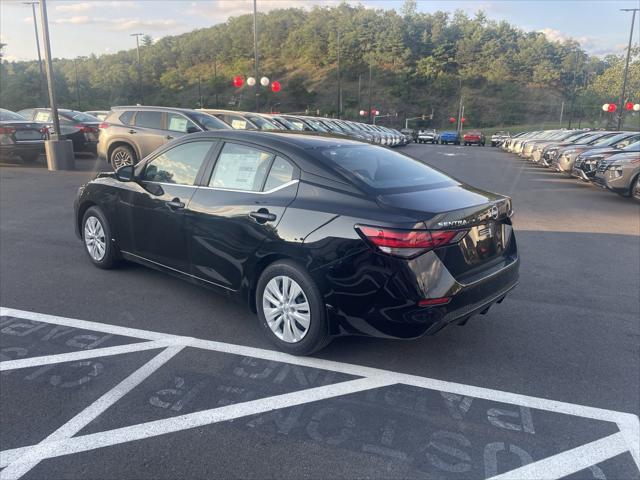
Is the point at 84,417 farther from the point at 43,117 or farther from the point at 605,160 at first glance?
the point at 43,117

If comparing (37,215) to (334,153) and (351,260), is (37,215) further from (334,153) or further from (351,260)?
(351,260)

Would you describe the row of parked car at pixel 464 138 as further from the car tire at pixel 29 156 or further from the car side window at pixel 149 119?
the car side window at pixel 149 119

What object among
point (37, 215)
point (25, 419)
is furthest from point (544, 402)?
point (37, 215)

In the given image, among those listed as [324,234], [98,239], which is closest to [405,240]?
[324,234]

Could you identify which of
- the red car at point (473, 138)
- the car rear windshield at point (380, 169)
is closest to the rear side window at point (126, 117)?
the car rear windshield at point (380, 169)

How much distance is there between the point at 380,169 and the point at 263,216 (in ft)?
3.31

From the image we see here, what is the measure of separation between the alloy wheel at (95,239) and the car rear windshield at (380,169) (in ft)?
9.56

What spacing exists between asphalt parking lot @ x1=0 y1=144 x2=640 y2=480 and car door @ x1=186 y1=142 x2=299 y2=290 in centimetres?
55

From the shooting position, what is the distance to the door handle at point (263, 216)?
386 cm

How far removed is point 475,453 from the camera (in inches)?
110

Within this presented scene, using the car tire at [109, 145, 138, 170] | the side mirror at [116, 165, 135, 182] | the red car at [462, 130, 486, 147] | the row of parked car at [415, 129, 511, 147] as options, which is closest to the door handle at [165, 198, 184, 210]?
the side mirror at [116, 165, 135, 182]

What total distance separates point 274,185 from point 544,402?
93.8 inches

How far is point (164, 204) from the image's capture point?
4766mm

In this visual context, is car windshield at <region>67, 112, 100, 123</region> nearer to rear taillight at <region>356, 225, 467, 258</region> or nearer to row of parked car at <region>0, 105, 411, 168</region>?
row of parked car at <region>0, 105, 411, 168</region>
